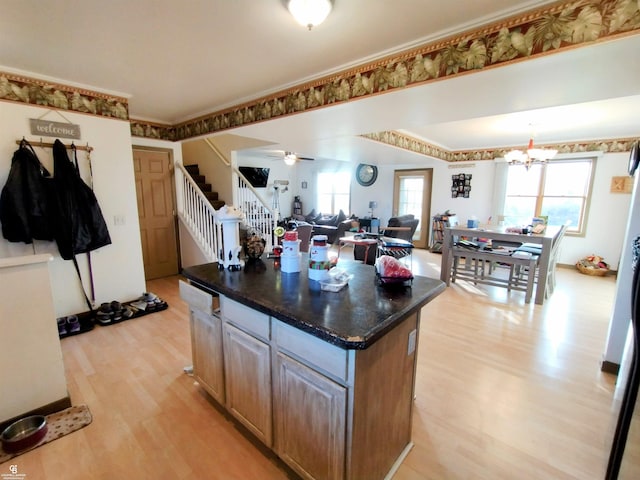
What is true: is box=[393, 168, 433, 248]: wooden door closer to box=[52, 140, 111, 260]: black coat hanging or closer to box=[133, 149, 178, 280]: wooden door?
box=[133, 149, 178, 280]: wooden door

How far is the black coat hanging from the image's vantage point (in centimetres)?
→ 285

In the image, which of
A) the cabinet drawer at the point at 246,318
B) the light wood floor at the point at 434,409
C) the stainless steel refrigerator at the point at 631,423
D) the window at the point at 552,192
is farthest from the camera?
the window at the point at 552,192

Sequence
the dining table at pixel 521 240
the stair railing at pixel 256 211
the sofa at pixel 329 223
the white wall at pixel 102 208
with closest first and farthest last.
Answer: the white wall at pixel 102 208 < the dining table at pixel 521 240 < the stair railing at pixel 256 211 < the sofa at pixel 329 223

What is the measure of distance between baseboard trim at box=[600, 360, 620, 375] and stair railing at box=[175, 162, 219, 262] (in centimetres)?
445

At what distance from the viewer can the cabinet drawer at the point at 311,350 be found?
1133mm

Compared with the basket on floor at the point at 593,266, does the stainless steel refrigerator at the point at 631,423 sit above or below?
above

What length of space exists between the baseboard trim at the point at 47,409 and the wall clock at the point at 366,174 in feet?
25.5

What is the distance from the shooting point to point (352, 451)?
1179 millimetres

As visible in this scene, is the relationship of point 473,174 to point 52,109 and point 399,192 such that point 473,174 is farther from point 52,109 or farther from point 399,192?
point 52,109

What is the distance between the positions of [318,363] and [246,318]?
1.66ft

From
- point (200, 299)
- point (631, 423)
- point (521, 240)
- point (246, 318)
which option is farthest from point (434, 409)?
point (521, 240)

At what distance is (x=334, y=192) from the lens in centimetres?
938

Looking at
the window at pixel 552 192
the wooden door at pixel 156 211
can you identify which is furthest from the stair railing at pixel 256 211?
the window at pixel 552 192

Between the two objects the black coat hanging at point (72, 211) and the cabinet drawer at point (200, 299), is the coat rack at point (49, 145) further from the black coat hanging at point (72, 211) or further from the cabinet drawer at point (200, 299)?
the cabinet drawer at point (200, 299)
